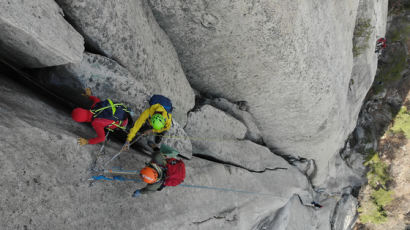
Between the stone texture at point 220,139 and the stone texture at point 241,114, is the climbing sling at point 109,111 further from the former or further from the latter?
the stone texture at point 241,114

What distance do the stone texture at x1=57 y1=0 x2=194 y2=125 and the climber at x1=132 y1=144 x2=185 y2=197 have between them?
1.54 m

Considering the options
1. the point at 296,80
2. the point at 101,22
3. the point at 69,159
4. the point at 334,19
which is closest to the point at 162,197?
the point at 69,159

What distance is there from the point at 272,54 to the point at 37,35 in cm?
459

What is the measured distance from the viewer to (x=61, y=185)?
3.29 meters

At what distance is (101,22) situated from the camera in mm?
3961

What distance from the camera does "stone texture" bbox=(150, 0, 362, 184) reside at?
500 cm

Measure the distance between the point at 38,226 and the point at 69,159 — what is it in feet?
3.10

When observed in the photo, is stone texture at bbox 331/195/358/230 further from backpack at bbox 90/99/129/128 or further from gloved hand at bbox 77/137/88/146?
gloved hand at bbox 77/137/88/146

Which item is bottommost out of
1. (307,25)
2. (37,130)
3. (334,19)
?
(37,130)

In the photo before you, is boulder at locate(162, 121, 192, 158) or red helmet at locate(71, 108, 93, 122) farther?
boulder at locate(162, 121, 192, 158)

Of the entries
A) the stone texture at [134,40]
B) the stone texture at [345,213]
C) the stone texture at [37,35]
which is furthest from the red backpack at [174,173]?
the stone texture at [345,213]

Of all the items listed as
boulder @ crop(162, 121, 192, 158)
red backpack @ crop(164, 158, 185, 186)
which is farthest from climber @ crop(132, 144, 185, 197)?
boulder @ crop(162, 121, 192, 158)

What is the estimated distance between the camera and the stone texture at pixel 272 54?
500 centimetres

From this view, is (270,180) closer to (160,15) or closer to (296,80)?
(296,80)
